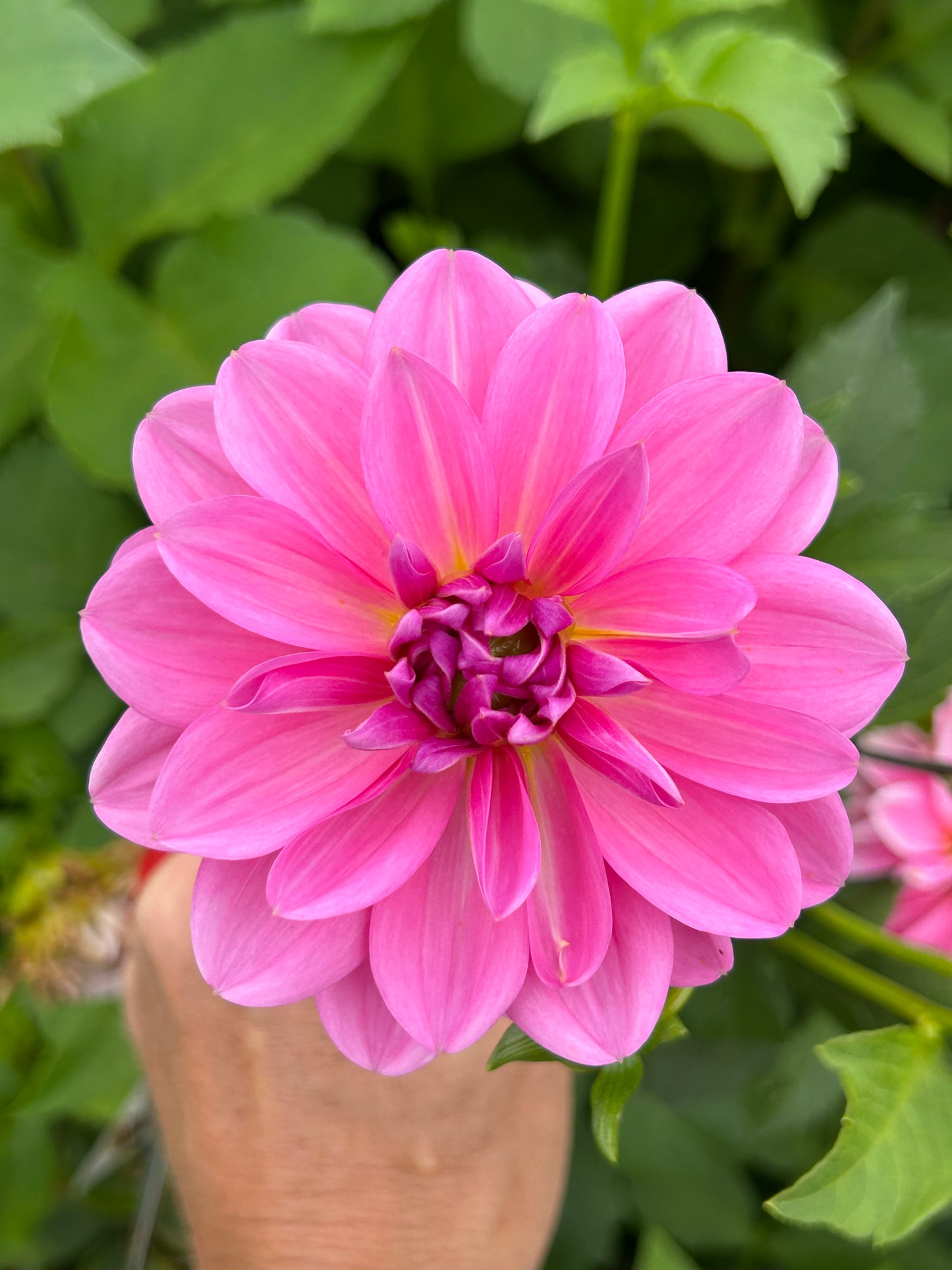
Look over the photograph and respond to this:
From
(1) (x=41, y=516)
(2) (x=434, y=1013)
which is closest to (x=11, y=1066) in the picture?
(1) (x=41, y=516)

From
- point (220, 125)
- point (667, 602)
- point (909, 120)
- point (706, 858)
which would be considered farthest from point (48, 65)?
point (909, 120)

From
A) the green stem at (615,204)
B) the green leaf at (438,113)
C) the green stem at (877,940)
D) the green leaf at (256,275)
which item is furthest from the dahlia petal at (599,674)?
the green leaf at (438,113)

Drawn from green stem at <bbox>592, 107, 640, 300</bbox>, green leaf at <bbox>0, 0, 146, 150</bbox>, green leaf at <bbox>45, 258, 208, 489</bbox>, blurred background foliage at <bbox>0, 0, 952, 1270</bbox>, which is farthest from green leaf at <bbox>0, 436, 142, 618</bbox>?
green stem at <bbox>592, 107, 640, 300</bbox>

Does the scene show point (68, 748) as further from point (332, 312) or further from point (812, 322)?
point (812, 322)

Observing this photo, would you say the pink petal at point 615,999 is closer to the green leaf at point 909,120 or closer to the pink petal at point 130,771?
the pink petal at point 130,771

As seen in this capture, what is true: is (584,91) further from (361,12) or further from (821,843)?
(821,843)

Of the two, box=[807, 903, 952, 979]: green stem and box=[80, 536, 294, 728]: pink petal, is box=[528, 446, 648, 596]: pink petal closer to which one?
box=[80, 536, 294, 728]: pink petal
